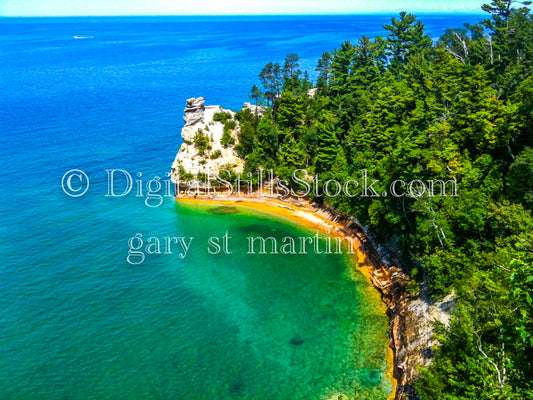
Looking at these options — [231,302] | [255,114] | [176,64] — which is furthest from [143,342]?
[176,64]

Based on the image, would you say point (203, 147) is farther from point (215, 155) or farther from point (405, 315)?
point (405, 315)

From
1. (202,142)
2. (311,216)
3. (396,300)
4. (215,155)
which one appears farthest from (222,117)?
(396,300)

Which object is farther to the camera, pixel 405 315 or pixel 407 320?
pixel 405 315

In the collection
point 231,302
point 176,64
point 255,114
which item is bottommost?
point 231,302

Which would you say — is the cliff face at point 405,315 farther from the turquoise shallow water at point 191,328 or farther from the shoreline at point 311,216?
the turquoise shallow water at point 191,328

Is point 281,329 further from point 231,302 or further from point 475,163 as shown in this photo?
point 475,163

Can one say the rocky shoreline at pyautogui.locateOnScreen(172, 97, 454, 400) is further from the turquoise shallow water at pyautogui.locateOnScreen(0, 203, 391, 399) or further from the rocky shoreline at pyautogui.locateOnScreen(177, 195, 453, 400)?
the turquoise shallow water at pyautogui.locateOnScreen(0, 203, 391, 399)

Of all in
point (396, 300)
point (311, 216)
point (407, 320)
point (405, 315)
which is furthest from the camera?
point (311, 216)
